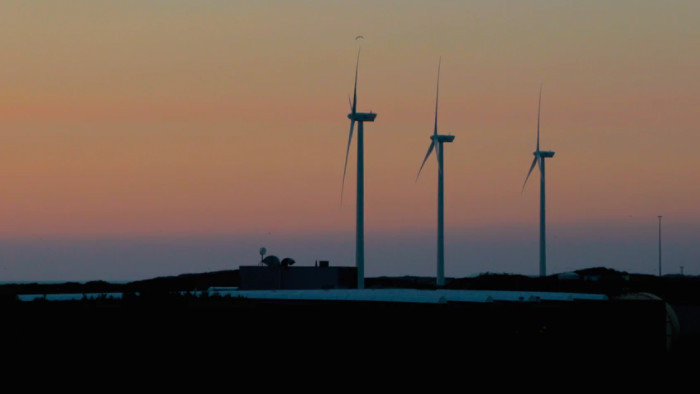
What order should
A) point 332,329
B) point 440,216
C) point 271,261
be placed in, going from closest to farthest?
point 332,329
point 271,261
point 440,216

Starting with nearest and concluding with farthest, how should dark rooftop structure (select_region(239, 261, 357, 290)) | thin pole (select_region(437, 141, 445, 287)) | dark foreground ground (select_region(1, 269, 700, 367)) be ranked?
dark foreground ground (select_region(1, 269, 700, 367)), dark rooftop structure (select_region(239, 261, 357, 290)), thin pole (select_region(437, 141, 445, 287))

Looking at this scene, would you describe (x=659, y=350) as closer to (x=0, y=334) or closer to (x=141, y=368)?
(x=141, y=368)

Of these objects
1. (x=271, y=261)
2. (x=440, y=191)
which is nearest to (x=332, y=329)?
(x=271, y=261)

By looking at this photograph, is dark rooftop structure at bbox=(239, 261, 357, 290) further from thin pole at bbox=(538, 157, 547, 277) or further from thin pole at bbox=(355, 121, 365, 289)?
thin pole at bbox=(538, 157, 547, 277)

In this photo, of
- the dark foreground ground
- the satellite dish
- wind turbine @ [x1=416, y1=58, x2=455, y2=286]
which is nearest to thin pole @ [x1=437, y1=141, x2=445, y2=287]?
wind turbine @ [x1=416, y1=58, x2=455, y2=286]

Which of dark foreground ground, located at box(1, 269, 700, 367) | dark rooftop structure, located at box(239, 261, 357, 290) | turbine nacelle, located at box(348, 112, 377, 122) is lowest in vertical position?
dark foreground ground, located at box(1, 269, 700, 367)

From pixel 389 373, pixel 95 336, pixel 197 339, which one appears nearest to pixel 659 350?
pixel 389 373

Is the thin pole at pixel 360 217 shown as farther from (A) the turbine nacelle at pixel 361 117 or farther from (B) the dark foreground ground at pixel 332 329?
(B) the dark foreground ground at pixel 332 329

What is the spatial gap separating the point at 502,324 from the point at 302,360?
13.6 meters

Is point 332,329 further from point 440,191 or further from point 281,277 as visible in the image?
point 440,191

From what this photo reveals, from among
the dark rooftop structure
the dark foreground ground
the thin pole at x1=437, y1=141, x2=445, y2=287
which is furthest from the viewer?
the thin pole at x1=437, y1=141, x2=445, y2=287

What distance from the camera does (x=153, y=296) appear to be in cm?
5044

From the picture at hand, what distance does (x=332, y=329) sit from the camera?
54.4m

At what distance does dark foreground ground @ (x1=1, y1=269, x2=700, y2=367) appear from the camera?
4600cm
